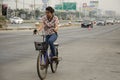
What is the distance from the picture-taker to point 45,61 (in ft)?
32.5

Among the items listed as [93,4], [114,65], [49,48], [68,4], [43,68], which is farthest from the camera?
[93,4]

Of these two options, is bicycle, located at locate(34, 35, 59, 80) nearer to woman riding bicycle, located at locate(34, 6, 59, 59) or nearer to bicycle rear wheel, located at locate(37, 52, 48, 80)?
bicycle rear wheel, located at locate(37, 52, 48, 80)

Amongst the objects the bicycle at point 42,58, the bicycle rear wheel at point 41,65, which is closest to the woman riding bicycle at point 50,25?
the bicycle at point 42,58

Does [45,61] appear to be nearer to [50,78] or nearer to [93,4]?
[50,78]

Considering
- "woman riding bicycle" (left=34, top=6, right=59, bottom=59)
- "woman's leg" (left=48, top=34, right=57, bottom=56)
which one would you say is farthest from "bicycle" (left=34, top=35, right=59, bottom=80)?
"woman riding bicycle" (left=34, top=6, right=59, bottom=59)

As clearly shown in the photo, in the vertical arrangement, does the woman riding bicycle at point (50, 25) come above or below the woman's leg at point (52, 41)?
above

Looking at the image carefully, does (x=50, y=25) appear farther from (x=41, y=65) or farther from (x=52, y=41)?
(x=41, y=65)

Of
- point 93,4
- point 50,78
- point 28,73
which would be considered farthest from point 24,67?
point 93,4

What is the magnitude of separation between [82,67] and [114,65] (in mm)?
1395

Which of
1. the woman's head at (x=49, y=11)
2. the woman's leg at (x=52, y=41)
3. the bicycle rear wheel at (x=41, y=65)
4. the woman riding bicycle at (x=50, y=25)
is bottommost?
the bicycle rear wheel at (x=41, y=65)

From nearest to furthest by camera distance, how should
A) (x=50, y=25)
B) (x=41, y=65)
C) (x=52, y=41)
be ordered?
(x=41, y=65) → (x=52, y=41) → (x=50, y=25)

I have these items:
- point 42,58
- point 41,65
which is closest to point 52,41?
point 42,58

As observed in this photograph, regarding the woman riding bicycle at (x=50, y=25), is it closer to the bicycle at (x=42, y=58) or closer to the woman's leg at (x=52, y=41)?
the woman's leg at (x=52, y=41)

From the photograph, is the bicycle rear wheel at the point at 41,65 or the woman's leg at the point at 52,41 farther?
the woman's leg at the point at 52,41
